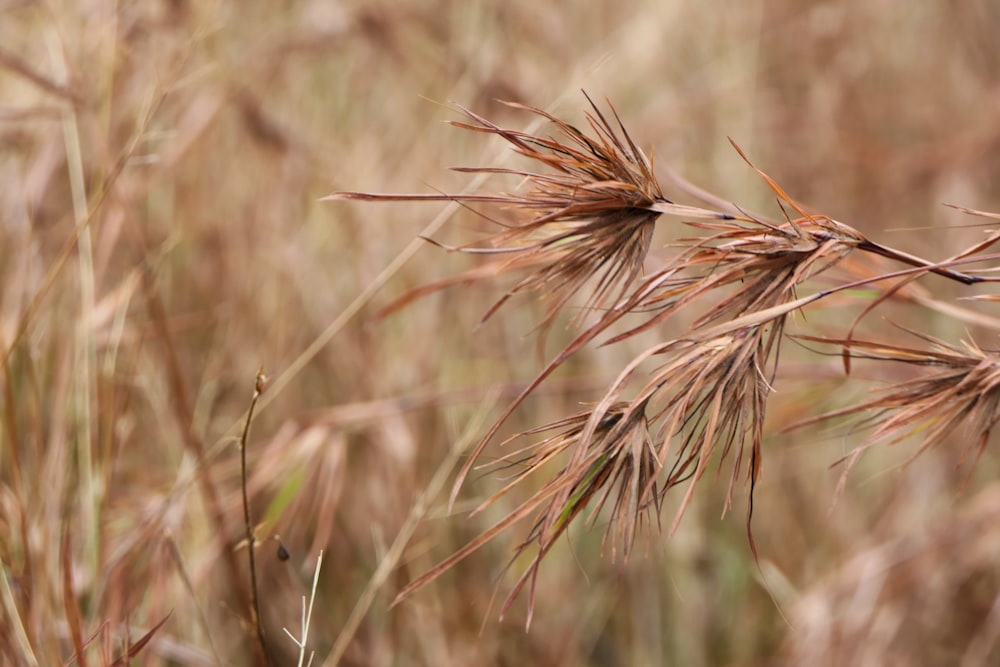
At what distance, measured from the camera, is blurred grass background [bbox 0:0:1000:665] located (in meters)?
1.00

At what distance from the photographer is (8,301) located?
115 centimetres

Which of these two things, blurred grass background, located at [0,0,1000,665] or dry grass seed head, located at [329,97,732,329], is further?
blurred grass background, located at [0,0,1000,665]

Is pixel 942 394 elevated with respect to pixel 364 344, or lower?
elevated

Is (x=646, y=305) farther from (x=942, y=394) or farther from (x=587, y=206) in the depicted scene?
(x=942, y=394)

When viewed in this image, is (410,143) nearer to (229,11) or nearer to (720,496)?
(229,11)

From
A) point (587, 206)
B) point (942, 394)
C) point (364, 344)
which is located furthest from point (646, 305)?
point (364, 344)

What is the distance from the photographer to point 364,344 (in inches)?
54.9

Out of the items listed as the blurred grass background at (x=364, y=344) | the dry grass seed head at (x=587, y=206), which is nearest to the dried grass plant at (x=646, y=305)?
the dry grass seed head at (x=587, y=206)

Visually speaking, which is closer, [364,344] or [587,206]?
[587,206]

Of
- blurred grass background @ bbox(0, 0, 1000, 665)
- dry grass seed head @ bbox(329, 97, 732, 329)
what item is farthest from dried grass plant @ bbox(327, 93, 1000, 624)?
blurred grass background @ bbox(0, 0, 1000, 665)

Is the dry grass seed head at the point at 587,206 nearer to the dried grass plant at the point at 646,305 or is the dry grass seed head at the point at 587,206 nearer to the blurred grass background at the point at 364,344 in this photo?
the dried grass plant at the point at 646,305

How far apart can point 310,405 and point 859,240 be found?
3.82 ft

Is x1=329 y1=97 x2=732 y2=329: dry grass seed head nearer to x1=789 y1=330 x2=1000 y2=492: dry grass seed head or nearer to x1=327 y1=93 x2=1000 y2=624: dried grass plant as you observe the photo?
x1=327 y1=93 x2=1000 y2=624: dried grass plant

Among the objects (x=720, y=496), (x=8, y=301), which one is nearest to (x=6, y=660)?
(x=8, y=301)
